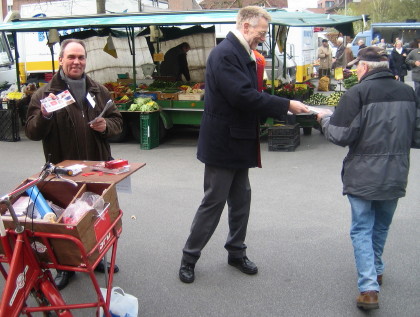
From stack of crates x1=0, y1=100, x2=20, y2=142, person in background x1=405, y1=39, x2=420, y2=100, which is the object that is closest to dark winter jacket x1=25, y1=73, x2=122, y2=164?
stack of crates x1=0, y1=100, x2=20, y2=142

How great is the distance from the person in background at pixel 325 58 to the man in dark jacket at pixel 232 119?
697 inches

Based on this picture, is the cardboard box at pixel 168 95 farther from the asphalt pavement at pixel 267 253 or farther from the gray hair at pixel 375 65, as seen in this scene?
the gray hair at pixel 375 65

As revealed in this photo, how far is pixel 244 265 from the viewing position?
398cm

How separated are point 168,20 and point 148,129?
210cm

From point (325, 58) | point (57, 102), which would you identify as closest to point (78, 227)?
point (57, 102)

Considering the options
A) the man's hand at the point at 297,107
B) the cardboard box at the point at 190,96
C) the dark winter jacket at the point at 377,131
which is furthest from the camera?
the cardboard box at the point at 190,96

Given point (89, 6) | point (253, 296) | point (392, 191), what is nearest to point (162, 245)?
point (253, 296)

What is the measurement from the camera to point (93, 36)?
12.6 meters

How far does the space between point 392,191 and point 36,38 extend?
55.6 ft

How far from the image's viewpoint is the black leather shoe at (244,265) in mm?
3939

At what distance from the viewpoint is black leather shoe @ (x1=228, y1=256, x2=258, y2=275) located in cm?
394

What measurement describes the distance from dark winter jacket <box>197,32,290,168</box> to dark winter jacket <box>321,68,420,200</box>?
0.47 m

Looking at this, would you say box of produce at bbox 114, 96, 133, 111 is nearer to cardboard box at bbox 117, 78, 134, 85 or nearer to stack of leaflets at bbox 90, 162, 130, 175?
cardboard box at bbox 117, 78, 134, 85

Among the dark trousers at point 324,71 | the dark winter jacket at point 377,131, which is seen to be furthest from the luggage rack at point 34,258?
the dark trousers at point 324,71
